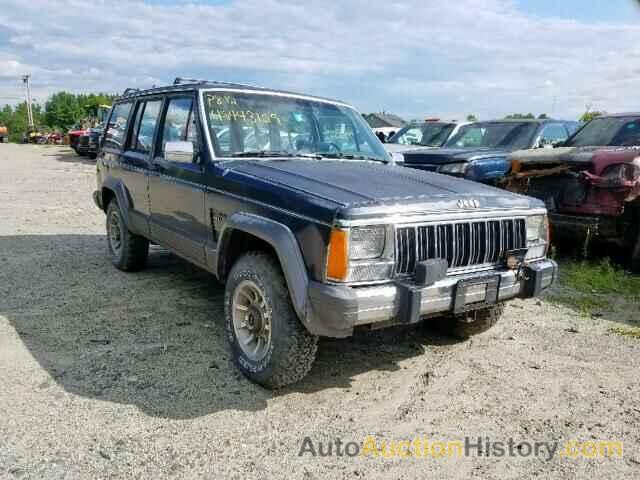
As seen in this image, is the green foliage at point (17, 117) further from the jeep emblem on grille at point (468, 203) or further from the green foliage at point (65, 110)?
the jeep emblem on grille at point (468, 203)

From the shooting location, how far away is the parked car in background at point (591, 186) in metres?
5.66

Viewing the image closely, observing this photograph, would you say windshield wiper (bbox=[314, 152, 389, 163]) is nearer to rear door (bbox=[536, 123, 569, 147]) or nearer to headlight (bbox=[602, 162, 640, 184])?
headlight (bbox=[602, 162, 640, 184])

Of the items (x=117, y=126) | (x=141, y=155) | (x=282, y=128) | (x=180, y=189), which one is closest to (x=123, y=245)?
(x=141, y=155)

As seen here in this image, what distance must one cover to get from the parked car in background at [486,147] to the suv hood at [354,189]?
3599 millimetres

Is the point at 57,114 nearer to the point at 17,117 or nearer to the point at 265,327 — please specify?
the point at 17,117

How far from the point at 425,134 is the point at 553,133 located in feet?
7.68

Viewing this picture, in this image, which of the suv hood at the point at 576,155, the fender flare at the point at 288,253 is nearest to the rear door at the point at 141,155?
the fender flare at the point at 288,253

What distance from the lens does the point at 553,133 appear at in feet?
28.9

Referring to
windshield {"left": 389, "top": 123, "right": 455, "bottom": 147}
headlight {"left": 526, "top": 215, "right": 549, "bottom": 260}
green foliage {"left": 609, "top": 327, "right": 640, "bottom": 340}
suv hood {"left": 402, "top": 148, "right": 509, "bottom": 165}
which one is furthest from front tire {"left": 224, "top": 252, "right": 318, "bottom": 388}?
windshield {"left": 389, "top": 123, "right": 455, "bottom": 147}

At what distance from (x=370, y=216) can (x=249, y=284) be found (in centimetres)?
97

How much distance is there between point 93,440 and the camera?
281cm

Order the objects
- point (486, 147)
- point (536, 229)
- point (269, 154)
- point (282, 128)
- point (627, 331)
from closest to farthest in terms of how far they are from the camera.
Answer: point (536, 229) → point (269, 154) → point (282, 128) → point (627, 331) → point (486, 147)

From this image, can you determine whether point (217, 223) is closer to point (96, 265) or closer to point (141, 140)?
point (141, 140)

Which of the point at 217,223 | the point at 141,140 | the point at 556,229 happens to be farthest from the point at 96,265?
the point at 556,229
